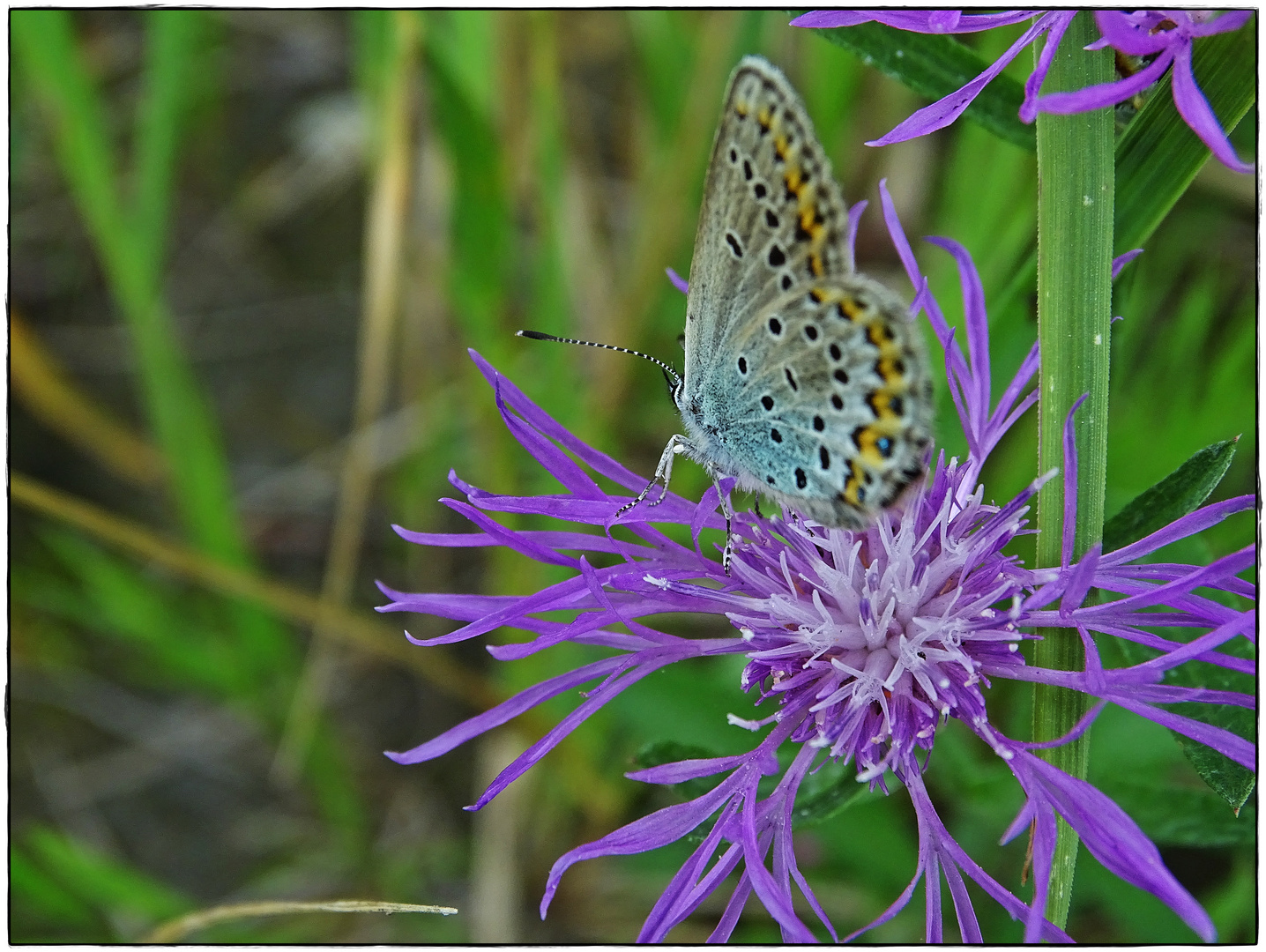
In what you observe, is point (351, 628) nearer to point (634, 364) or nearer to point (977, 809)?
point (634, 364)

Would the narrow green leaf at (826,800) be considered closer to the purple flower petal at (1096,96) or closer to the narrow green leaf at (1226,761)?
the narrow green leaf at (1226,761)

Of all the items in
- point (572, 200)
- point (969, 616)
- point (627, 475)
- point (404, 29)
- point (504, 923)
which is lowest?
point (504, 923)

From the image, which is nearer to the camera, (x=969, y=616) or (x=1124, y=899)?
(x=969, y=616)

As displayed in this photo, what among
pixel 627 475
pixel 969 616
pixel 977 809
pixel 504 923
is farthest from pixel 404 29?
pixel 504 923

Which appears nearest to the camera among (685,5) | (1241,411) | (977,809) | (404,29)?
(685,5)

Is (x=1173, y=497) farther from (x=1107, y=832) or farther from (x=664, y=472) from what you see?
(x=664, y=472)

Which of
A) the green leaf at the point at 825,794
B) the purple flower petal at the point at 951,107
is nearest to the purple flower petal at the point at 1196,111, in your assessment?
the purple flower petal at the point at 951,107

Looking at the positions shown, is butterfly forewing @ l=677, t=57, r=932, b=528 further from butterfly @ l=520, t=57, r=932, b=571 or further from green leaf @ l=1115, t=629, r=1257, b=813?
green leaf @ l=1115, t=629, r=1257, b=813

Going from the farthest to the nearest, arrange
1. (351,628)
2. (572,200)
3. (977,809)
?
(572,200)
(351,628)
(977,809)
